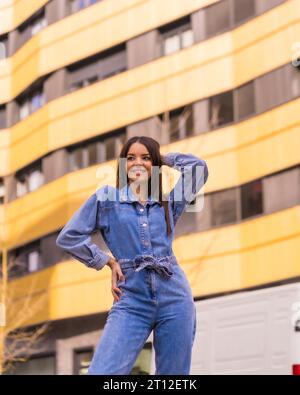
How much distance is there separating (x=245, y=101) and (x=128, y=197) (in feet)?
70.7

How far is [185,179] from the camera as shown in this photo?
3631mm

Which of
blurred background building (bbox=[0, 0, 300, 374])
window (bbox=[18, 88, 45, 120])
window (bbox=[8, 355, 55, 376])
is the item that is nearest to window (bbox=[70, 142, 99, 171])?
blurred background building (bbox=[0, 0, 300, 374])

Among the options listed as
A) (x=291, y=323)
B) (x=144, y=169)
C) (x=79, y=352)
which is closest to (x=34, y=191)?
(x=79, y=352)

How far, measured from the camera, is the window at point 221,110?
25297 mm

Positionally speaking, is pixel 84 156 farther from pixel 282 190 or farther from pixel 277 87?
pixel 282 190

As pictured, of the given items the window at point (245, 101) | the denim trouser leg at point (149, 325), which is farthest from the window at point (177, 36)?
the denim trouser leg at point (149, 325)

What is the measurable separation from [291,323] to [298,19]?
16.6 metres

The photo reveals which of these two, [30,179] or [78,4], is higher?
[78,4]

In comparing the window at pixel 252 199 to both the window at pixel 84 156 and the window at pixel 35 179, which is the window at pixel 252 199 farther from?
the window at pixel 35 179

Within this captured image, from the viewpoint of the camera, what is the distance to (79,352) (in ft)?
91.6

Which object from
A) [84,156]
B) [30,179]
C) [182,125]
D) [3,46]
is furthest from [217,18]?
[3,46]

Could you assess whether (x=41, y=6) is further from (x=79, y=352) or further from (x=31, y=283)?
(x=79, y=352)

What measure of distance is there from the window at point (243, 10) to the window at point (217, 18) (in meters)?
0.35

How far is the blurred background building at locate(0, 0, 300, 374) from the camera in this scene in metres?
23.5
